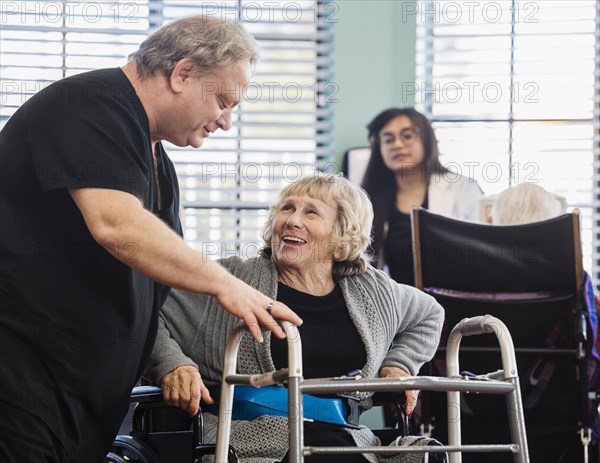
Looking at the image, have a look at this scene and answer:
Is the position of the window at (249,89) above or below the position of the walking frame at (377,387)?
above

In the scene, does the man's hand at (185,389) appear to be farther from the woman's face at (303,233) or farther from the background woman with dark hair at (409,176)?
the background woman with dark hair at (409,176)

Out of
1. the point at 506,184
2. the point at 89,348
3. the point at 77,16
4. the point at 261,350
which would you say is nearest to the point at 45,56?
the point at 77,16

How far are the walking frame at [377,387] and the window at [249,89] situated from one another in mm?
2616

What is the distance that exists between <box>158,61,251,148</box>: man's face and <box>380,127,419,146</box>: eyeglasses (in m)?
2.39

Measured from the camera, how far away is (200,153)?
4.65m

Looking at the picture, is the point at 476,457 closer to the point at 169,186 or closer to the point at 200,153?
the point at 169,186

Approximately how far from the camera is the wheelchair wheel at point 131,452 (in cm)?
197

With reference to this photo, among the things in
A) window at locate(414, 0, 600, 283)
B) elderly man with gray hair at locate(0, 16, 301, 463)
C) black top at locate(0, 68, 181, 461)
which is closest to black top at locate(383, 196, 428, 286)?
window at locate(414, 0, 600, 283)

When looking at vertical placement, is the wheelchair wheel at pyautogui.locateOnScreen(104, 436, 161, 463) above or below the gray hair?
below

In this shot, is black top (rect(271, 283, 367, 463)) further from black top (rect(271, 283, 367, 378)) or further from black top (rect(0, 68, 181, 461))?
black top (rect(0, 68, 181, 461))

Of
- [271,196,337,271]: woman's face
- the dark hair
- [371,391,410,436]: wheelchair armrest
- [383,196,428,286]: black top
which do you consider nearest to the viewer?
[371,391,410,436]: wheelchair armrest

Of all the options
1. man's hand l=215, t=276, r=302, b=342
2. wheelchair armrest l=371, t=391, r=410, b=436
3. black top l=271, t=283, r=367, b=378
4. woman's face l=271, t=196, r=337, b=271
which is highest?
woman's face l=271, t=196, r=337, b=271

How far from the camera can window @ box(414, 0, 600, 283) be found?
15.5 ft

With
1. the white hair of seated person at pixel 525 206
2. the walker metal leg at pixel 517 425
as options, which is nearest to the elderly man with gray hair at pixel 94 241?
the walker metal leg at pixel 517 425
